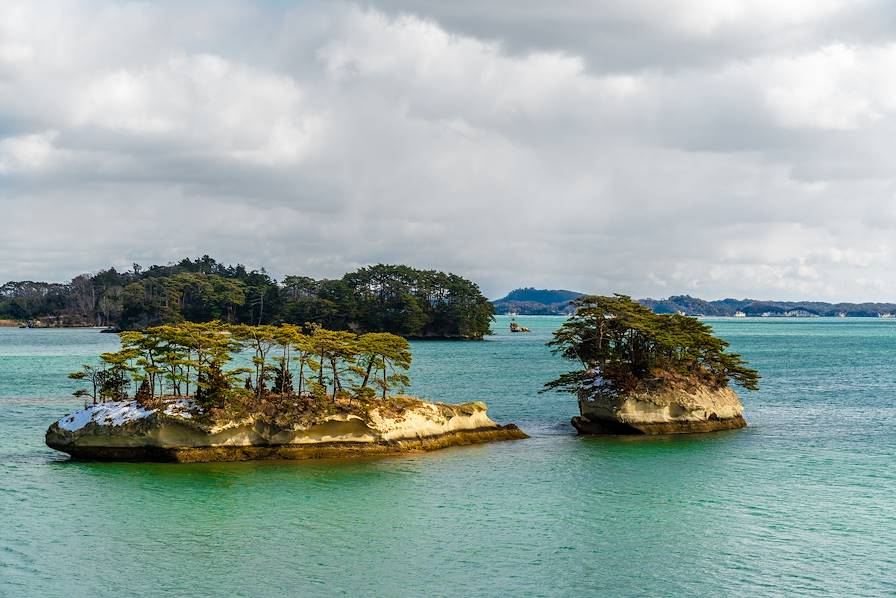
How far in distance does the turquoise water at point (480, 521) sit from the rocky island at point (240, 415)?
1.35 m

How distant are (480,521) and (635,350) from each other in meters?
28.2

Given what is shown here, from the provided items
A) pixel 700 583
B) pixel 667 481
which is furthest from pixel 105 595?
pixel 667 481

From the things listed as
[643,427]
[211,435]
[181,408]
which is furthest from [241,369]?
[643,427]

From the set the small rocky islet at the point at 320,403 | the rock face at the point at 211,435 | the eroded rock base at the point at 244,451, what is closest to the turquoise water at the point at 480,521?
the eroded rock base at the point at 244,451

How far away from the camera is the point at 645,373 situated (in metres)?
57.1

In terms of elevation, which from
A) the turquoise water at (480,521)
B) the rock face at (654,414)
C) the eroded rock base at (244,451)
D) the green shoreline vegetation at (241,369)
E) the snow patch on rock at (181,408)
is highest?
the green shoreline vegetation at (241,369)

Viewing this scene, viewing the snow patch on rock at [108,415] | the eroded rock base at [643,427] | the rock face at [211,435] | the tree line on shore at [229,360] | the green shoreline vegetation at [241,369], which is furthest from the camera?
the eroded rock base at [643,427]

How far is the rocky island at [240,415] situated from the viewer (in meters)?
44.0

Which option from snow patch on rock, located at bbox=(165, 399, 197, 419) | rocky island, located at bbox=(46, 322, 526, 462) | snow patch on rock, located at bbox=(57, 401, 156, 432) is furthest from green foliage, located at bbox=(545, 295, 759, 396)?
snow patch on rock, located at bbox=(57, 401, 156, 432)

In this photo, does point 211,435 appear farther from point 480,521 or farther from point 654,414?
point 654,414

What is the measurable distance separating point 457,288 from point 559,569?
558 feet

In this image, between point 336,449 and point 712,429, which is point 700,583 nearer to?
point 336,449

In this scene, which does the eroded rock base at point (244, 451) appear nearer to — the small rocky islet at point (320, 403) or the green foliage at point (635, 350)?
the small rocky islet at point (320, 403)

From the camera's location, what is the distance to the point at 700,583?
26.0 metres
